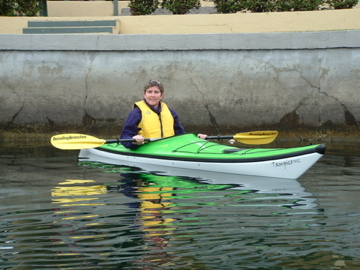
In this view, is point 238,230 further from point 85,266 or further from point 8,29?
point 8,29

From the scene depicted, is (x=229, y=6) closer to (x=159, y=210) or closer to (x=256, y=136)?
(x=256, y=136)

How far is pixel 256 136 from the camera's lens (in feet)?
34.3

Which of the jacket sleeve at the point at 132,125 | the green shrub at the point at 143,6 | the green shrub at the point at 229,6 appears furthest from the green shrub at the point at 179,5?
the jacket sleeve at the point at 132,125

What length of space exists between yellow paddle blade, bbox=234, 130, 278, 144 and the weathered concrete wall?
259cm

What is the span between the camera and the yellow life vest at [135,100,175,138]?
10.0 meters

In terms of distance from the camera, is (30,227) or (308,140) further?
(308,140)

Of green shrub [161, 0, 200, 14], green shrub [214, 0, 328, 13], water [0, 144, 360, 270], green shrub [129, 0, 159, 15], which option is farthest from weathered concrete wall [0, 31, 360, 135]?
water [0, 144, 360, 270]

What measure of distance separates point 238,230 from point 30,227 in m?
1.65

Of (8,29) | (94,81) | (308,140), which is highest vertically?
(8,29)

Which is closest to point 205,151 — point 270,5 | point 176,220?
point 176,220

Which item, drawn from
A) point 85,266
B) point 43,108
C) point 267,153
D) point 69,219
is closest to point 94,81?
point 43,108

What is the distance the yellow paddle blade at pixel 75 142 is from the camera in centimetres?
999

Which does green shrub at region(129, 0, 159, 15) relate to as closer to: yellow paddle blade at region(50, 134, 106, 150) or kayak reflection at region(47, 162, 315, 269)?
yellow paddle blade at region(50, 134, 106, 150)

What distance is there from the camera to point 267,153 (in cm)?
847
